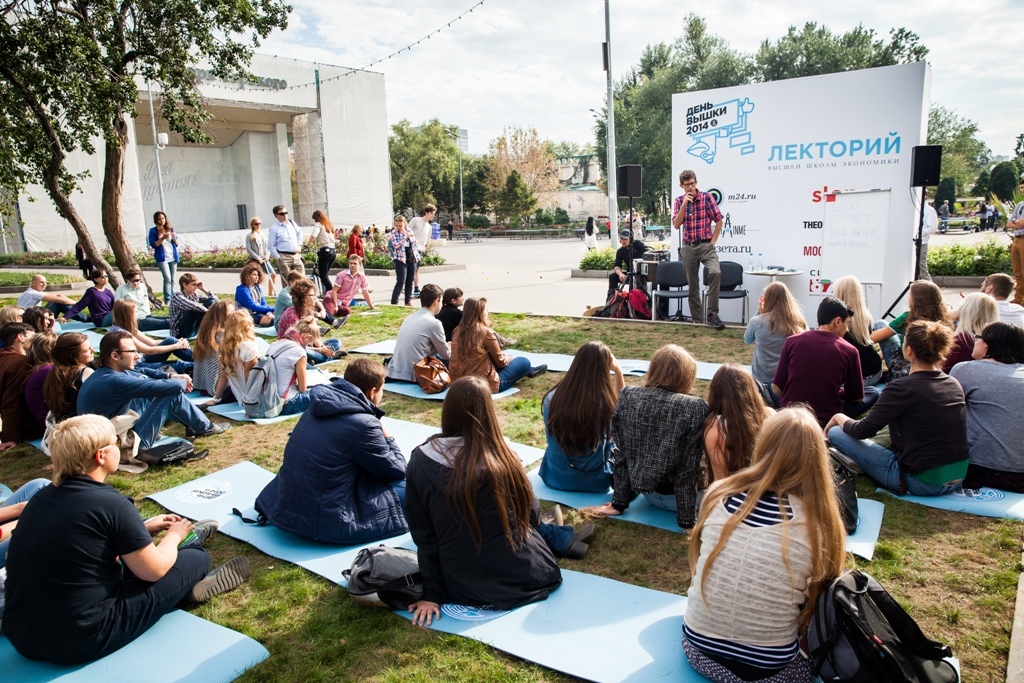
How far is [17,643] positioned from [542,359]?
18.9 ft

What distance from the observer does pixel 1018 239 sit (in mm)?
9469

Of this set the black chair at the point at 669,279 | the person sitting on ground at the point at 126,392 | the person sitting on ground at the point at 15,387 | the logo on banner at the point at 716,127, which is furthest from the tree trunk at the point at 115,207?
the logo on banner at the point at 716,127

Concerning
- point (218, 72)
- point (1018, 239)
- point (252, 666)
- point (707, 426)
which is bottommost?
point (252, 666)

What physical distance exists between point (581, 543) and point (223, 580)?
5.94 ft

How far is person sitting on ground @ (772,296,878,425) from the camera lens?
15.5 feet

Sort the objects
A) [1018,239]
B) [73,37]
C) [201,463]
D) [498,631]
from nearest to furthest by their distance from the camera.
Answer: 1. [498,631]
2. [201,463]
3. [1018,239]
4. [73,37]

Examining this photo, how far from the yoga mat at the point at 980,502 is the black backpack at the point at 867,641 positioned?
2.02 meters

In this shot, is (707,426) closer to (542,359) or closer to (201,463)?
(201,463)

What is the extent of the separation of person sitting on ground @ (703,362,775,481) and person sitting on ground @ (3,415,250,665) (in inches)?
102

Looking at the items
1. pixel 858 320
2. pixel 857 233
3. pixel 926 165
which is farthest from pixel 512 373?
pixel 926 165

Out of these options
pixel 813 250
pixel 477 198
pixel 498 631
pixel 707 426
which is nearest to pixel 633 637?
pixel 498 631

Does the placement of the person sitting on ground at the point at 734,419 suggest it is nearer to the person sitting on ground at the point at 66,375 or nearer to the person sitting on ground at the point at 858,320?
the person sitting on ground at the point at 858,320

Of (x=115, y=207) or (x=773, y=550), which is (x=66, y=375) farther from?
(x=115, y=207)

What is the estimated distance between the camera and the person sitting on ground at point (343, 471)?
3576mm
